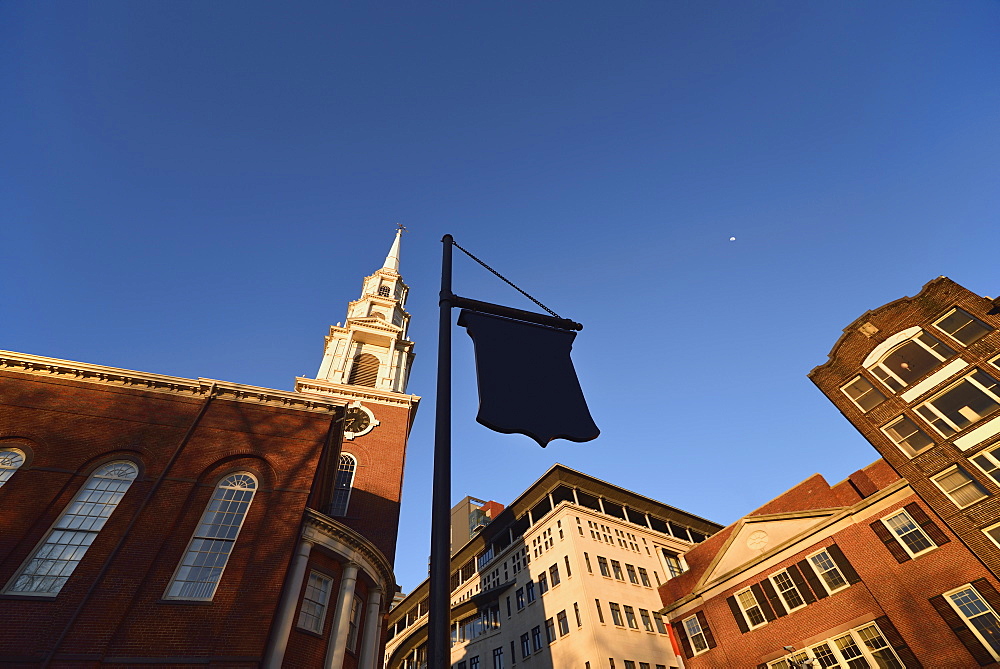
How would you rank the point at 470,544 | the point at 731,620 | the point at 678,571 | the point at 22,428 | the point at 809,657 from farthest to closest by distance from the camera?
the point at 470,544
the point at 678,571
the point at 731,620
the point at 809,657
the point at 22,428

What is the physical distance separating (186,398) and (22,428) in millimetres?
5265

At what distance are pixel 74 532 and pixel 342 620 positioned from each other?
9423 mm

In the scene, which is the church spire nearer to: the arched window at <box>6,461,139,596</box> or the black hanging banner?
the arched window at <box>6,461,139,596</box>

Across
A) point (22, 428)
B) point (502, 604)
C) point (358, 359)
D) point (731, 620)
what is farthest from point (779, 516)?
point (22, 428)

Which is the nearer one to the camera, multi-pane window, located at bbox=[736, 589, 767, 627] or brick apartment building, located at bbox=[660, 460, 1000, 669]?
brick apartment building, located at bbox=[660, 460, 1000, 669]

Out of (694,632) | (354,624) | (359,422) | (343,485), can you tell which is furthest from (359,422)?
(694,632)

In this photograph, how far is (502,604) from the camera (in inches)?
1666

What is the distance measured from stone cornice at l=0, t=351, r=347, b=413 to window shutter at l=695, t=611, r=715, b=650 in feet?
86.1

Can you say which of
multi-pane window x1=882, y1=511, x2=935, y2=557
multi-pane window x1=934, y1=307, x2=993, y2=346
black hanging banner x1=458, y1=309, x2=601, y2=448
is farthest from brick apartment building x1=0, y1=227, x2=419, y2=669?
multi-pane window x1=934, y1=307, x2=993, y2=346

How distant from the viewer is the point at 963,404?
960 inches

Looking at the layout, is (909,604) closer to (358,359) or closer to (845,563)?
(845,563)

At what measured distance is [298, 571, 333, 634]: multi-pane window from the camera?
17.6 meters

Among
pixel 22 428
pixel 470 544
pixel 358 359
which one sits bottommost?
pixel 22 428

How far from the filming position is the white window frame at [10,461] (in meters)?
17.6
